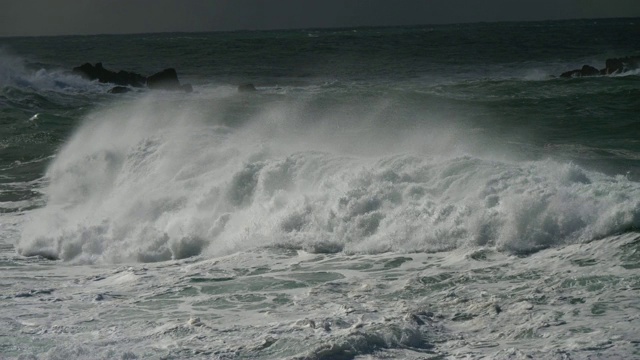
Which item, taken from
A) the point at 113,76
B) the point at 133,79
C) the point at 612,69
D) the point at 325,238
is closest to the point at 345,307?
the point at 325,238

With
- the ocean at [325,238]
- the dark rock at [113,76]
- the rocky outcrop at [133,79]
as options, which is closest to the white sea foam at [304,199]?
the ocean at [325,238]

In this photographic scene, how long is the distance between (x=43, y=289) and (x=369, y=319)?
426 cm

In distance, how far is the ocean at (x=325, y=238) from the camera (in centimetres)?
820

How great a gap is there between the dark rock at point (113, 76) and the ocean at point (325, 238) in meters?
16.4

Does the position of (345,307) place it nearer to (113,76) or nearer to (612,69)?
(612,69)

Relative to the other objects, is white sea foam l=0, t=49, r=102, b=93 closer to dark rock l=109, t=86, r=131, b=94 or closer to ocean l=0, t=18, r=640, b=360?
dark rock l=109, t=86, r=131, b=94

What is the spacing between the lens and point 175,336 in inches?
336

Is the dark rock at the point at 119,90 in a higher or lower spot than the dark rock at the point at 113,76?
lower

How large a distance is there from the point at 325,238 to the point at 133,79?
1133 inches

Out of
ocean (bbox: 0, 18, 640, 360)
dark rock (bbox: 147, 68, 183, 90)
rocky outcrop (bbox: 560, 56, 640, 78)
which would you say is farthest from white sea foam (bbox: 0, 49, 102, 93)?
rocky outcrop (bbox: 560, 56, 640, 78)

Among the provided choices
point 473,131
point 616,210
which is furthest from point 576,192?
point 473,131

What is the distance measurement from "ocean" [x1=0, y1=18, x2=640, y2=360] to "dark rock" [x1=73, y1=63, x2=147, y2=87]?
53.8 ft

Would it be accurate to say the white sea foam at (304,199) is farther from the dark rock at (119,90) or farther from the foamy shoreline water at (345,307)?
the dark rock at (119,90)

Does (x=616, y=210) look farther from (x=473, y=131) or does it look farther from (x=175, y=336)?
(x=473, y=131)
